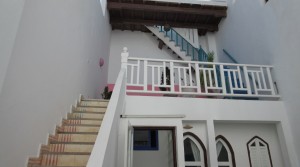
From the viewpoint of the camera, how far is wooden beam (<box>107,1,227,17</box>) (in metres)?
7.47

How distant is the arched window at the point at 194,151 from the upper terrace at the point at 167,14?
191 inches

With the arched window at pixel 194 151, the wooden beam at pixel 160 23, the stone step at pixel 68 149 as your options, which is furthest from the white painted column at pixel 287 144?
the wooden beam at pixel 160 23

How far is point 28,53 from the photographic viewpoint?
9.00ft

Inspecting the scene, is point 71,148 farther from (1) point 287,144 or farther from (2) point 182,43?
(2) point 182,43

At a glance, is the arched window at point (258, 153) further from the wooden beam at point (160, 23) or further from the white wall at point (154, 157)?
the wooden beam at point (160, 23)

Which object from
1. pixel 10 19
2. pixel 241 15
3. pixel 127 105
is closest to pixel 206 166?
pixel 127 105

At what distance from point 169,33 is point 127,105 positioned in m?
4.91

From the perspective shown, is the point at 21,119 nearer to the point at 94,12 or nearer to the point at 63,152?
the point at 63,152

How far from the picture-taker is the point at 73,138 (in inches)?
129

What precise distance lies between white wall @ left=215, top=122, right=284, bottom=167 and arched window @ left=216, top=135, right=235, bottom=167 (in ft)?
0.25

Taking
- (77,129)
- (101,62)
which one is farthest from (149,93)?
(101,62)

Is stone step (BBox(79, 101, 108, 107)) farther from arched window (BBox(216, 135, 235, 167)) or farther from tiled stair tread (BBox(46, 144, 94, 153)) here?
arched window (BBox(216, 135, 235, 167))

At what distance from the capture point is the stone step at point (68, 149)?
2920mm

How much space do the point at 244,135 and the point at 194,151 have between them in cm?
113
